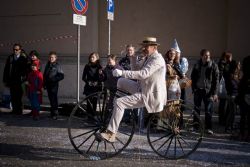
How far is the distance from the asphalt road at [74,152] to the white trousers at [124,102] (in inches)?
24.2

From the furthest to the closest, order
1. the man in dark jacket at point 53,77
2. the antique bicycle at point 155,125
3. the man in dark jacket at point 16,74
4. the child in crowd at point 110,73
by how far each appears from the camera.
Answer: the man in dark jacket at point 16,74 < the man in dark jacket at point 53,77 < the child in crowd at point 110,73 < the antique bicycle at point 155,125

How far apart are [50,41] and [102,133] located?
9191 millimetres

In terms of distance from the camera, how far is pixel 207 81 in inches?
355

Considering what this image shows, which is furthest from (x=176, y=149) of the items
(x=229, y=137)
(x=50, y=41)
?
(x=50, y=41)

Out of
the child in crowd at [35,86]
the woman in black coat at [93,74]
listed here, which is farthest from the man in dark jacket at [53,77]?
the woman in black coat at [93,74]

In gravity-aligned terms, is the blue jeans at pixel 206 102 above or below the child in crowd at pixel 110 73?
below

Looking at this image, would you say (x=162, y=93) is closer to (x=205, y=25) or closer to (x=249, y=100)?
(x=249, y=100)

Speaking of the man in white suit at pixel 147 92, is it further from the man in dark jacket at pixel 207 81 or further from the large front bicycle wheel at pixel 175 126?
the man in dark jacket at pixel 207 81

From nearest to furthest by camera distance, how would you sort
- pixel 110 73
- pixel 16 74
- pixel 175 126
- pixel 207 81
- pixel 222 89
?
1. pixel 175 126
2. pixel 207 81
3. pixel 110 73
4. pixel 222 89
5. pixel 16 74

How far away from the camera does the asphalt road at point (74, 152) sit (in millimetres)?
6434

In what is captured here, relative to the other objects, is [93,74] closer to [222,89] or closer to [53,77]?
[53,77]

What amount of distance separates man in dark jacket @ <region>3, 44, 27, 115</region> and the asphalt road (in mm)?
2112

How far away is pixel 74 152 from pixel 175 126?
5.67ft

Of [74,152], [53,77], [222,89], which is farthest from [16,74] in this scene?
[222,89]
